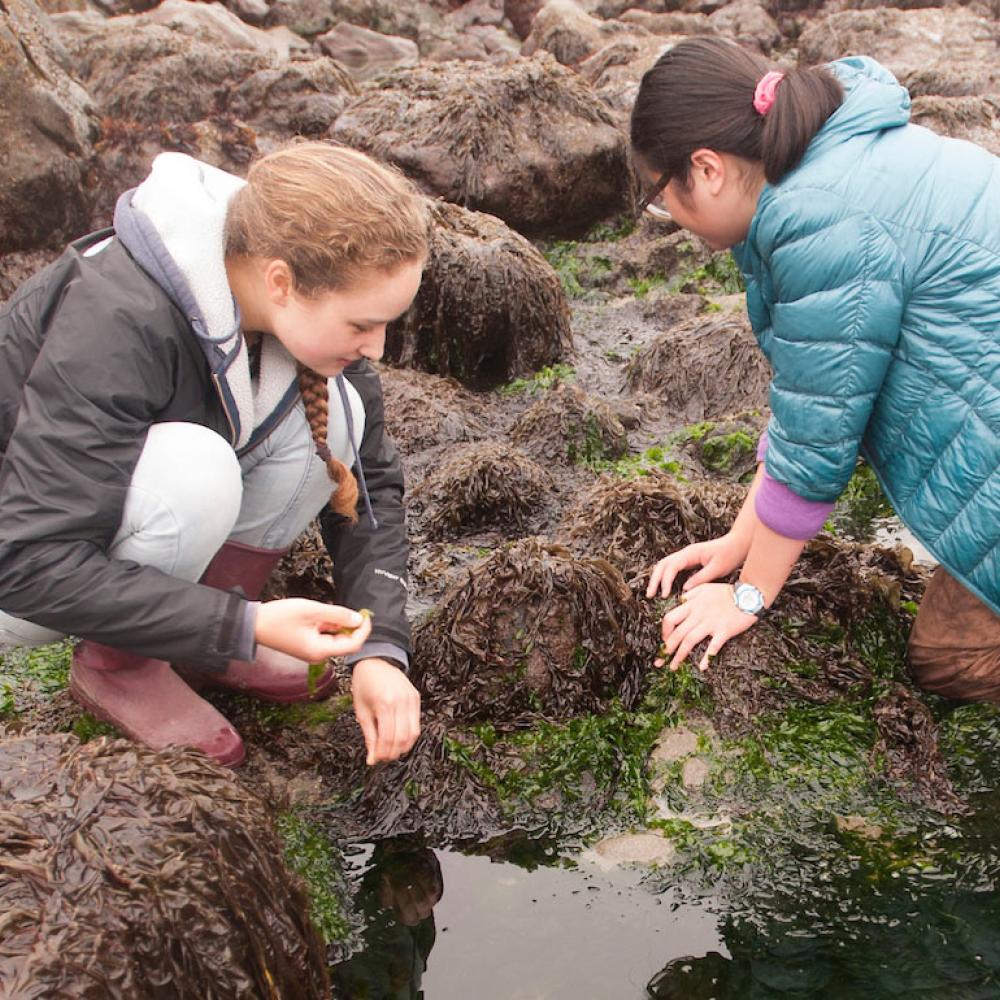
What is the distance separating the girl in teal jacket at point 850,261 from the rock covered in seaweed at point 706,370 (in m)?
2.99

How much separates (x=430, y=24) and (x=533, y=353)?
18963 millimetres

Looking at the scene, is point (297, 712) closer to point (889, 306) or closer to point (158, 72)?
point (889, 306)

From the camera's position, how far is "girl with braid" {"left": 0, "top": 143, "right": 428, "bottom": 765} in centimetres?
250

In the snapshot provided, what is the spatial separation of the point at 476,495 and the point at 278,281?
218 centimetres

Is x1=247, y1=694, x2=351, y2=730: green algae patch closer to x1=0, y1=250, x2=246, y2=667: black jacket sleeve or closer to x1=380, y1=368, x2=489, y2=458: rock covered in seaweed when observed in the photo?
x1=0, y1=250, x2=246, y2=667: black jacket sleeve

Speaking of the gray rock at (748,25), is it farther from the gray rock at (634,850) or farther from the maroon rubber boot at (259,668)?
the gray rock at (634,850)

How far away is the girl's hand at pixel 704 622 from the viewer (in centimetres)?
308

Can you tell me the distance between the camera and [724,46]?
279cm

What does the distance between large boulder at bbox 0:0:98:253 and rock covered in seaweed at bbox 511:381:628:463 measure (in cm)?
368

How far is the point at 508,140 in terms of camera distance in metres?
8.45

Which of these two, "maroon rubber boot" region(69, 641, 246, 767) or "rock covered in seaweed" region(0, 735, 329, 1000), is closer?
"rock covered in seaweed" region(0, 735, 329, 1000)

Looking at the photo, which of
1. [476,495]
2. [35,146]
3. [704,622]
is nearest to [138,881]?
[704,622]

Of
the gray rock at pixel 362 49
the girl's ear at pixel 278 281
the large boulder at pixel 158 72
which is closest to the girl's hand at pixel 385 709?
the girl's ear at pixel 278 281

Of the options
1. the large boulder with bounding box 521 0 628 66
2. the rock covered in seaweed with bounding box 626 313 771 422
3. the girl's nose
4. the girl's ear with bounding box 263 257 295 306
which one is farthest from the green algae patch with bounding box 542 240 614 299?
the large boulder with bounding box 521 0 628 66
